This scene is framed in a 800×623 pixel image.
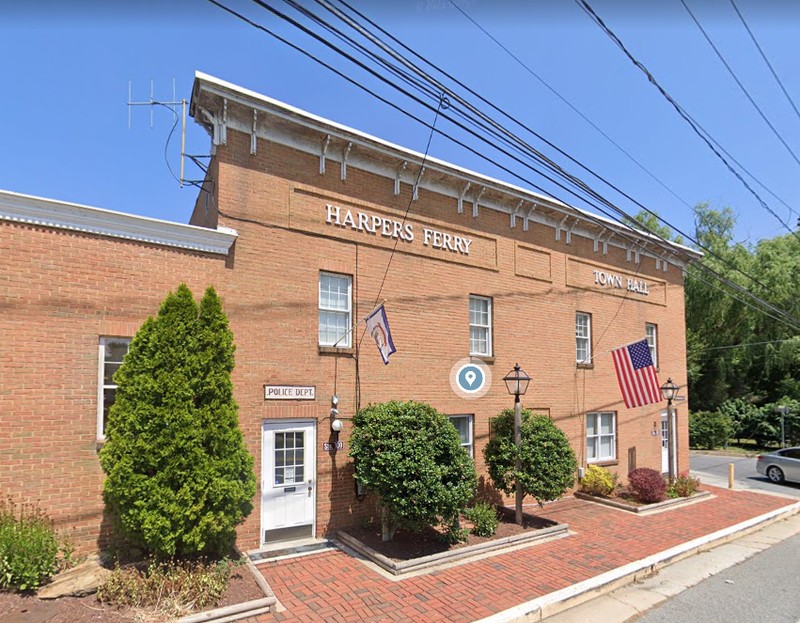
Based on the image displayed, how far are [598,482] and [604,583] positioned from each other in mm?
6526

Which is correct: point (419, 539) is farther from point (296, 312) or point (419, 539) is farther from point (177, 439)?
point (177, 439)

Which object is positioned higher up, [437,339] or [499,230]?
[499,230]

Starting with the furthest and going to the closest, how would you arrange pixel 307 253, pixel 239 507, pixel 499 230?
pixel 499 230 < pixel 307 253 < pixel 239 507

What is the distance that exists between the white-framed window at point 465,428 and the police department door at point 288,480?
3.87 meters

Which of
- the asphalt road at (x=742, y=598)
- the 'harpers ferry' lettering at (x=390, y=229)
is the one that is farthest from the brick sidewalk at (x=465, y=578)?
the 'harpers ferry' lettering at (x=390, y=229)

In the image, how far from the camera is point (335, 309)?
11023 mm

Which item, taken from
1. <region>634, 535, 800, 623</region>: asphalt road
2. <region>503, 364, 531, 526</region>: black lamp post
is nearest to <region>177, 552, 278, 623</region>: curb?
<region>634, 535, 800, 623</region>: asphalt road

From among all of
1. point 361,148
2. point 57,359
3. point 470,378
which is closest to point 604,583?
point 470,378

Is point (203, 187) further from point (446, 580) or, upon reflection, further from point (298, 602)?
point (446, 580)

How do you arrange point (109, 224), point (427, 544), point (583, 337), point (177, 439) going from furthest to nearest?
point (583, 337), point (427, 544), point (109, 224), point (177, 439)

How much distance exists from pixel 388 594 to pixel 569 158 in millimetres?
7924

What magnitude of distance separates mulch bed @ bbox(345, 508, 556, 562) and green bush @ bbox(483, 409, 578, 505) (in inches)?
30.7

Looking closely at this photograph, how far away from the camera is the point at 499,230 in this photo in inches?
553

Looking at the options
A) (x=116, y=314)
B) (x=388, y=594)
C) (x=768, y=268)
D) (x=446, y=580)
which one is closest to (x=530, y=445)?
(x=446, y=580)
